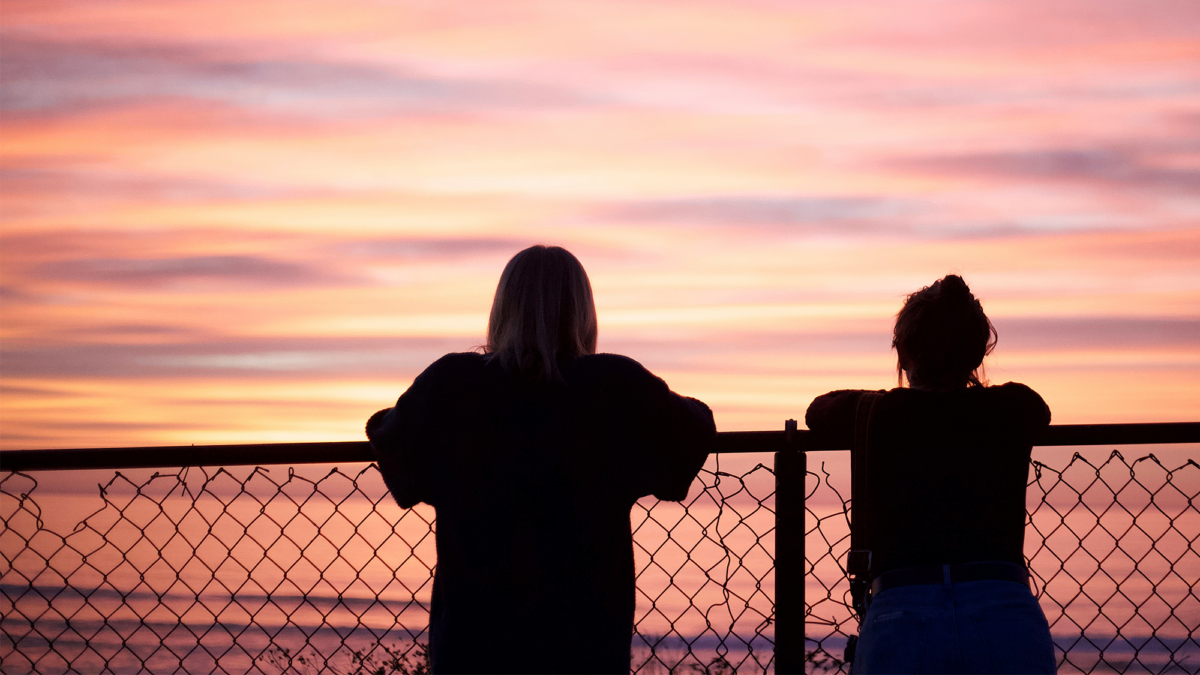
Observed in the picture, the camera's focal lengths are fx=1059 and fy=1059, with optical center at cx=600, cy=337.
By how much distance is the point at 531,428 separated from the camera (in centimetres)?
239

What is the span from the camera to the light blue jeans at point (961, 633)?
2422mm

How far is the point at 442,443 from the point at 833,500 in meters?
1.24

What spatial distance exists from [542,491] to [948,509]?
983 mm

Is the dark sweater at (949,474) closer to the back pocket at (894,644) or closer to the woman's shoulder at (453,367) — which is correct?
the back pocket at (894,644)

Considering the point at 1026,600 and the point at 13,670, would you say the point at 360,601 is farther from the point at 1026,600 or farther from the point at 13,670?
the point at 1026,600

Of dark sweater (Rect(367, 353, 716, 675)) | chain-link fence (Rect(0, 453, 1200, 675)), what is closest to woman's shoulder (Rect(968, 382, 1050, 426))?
dark sweater (Rect(367, 353, 716, 675))

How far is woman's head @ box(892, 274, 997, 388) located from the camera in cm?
270

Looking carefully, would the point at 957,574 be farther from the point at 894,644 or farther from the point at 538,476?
the point at 538,476

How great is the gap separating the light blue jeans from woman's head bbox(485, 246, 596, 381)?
97 cm

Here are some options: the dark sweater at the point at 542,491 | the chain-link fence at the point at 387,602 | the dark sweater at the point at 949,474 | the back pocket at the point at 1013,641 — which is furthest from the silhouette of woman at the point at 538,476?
the chain-link fence at the point at 387,602

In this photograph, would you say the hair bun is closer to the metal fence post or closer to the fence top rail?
the fence top rail

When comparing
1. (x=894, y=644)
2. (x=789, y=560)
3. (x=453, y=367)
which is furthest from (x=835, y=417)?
(x=453, y=367)

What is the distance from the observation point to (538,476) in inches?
93.7

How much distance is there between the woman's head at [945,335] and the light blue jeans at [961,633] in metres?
0.54
